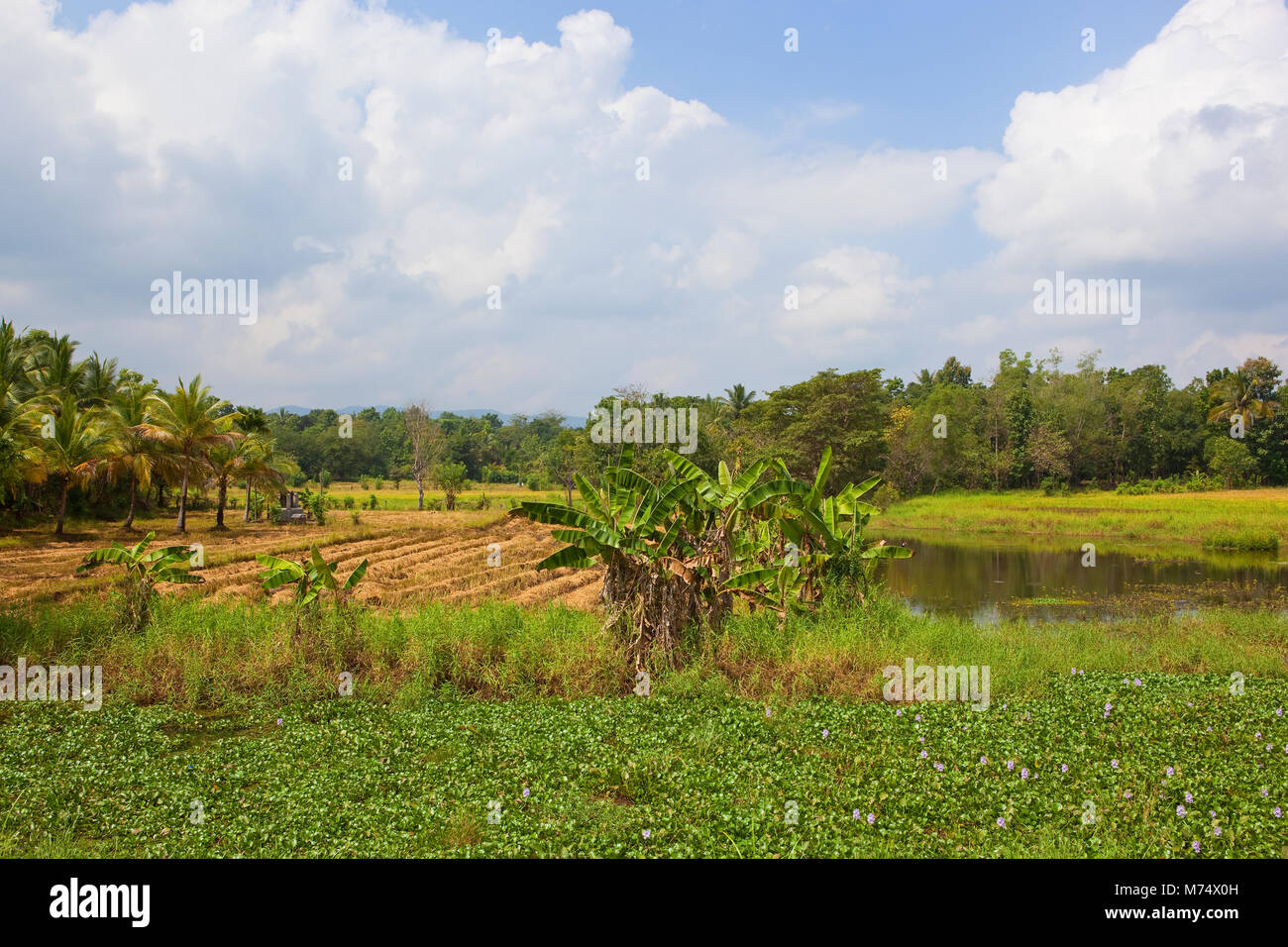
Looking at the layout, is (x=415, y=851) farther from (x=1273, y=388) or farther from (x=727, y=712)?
(x=1273, y=388)

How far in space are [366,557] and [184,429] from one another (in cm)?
822

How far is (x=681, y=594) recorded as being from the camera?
7.17m

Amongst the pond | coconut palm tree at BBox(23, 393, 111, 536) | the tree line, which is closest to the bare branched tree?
the tree line

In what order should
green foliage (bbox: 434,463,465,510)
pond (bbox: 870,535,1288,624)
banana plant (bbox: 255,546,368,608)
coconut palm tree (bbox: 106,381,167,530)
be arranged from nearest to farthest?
banana plant (bbox: 255,546,368,608) → pond (bbox: 870,535,1288,624) → coconut palm tree (bbox: 106,381,167,530) → green foliage (bbox: 434,463,465,510)

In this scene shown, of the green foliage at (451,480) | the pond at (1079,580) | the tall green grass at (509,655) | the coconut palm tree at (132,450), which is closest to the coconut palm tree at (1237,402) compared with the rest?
the pond at (1079,580)

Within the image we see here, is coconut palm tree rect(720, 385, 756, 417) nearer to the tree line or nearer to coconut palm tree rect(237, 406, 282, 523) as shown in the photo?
the tree line

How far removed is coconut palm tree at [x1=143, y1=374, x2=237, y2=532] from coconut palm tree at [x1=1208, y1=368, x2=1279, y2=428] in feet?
180

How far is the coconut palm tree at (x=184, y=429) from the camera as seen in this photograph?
74.0 ft

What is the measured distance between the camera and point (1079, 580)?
19172 mm

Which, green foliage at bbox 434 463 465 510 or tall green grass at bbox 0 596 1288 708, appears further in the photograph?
green foliage at bbox 434 463 465 510

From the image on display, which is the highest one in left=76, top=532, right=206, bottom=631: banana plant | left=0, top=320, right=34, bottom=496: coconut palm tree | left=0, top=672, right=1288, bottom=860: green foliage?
left=0, top=320, right=34, bottom=496: coconut palm tree

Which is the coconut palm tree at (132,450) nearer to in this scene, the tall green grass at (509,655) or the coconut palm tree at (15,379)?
the coconut palm tree at (15,379)

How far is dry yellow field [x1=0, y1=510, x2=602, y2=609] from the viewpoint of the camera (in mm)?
13875
